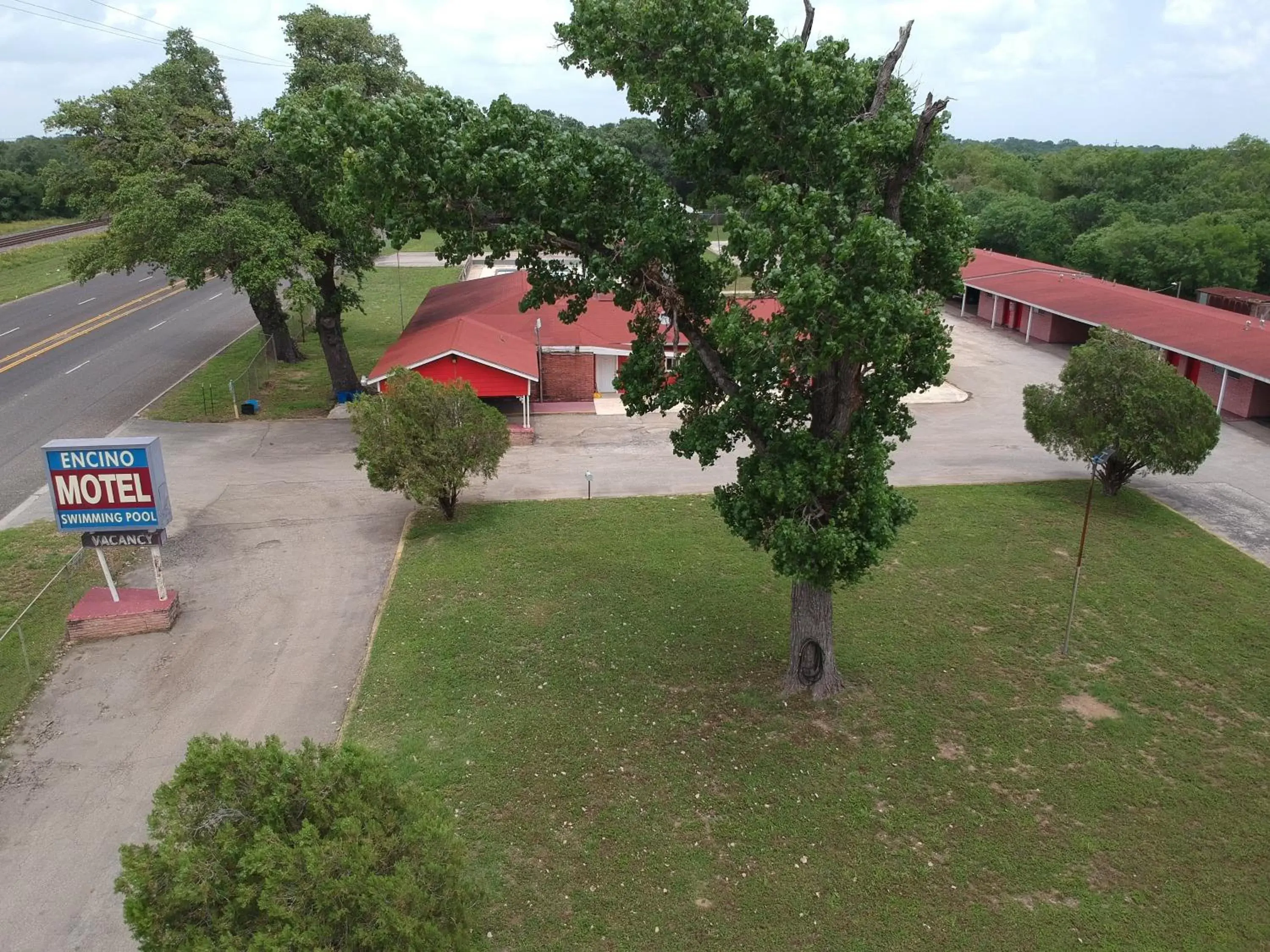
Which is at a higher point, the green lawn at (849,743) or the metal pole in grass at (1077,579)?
the metal pole in grass at (1077,579)

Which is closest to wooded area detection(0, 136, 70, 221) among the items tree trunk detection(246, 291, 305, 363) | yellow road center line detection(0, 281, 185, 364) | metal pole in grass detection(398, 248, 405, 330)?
yellow road center line detection(0, 281, 185, 364)

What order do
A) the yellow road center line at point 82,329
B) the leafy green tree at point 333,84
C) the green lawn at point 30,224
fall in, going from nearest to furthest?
1. the leafy green tree at point 333,84
2. the yellow road center line at point 82,329
3. the green lawn at point 30,224

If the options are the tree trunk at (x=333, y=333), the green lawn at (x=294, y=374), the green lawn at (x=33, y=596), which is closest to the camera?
the green lawn at (x=33, y=596)

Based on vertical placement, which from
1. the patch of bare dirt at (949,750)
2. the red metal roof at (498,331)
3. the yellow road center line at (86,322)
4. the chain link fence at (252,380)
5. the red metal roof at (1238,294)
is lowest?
the patch of bare dirt at (949,750)

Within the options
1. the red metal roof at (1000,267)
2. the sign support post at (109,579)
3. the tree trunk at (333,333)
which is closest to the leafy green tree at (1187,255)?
the red metal roof at (1000,267)

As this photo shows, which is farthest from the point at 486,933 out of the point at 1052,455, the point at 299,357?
the point at 299,357

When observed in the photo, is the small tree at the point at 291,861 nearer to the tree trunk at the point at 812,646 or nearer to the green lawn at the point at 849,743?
the green lawn at the point at 849,743

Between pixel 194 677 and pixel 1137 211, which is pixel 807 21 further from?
pixel 1137 211
